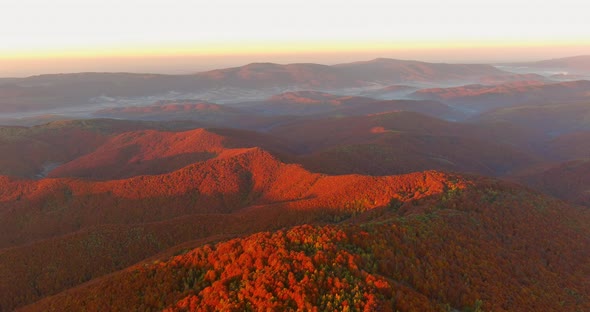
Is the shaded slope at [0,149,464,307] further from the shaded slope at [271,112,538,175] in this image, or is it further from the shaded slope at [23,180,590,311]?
the shaded slope at [271,112,538,175]

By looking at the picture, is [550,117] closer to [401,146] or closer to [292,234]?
[401,146]

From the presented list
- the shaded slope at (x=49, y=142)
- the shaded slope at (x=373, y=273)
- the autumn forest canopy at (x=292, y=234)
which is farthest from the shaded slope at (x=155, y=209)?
the shaded slope at (x=49, y=142)

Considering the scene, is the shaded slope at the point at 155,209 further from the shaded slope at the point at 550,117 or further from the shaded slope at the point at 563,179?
the shaded slope at the point at 550,117

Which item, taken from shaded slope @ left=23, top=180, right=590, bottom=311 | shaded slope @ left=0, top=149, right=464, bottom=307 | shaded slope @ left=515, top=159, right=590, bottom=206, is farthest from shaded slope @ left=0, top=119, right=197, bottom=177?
shaded slope @ left=515, top=159, right=590, bottom=206

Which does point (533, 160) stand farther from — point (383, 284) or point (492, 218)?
point (383, 284)

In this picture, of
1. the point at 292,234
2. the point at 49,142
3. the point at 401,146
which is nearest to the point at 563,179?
→ the point at 401,146

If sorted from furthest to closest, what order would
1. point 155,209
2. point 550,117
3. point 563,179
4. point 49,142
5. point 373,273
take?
point 550,117 < point 49,142 < point 563,179 < point 155,209 < point 373,273

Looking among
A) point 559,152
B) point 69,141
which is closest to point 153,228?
point 69,141

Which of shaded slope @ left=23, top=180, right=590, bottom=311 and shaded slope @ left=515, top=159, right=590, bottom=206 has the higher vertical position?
shaded slope @ left=23, top=180, right=590, bottom=311

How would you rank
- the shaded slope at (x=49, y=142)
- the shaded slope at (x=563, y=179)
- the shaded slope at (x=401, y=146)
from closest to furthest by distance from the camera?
the shaded slope at (x=563, y=179) → the shaded slope at (x=401, y=146) → the shaded slope at (x=49, y=142)

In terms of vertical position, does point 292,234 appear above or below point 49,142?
above

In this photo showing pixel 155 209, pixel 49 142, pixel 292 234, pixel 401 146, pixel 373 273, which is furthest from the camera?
pixel 49 142
